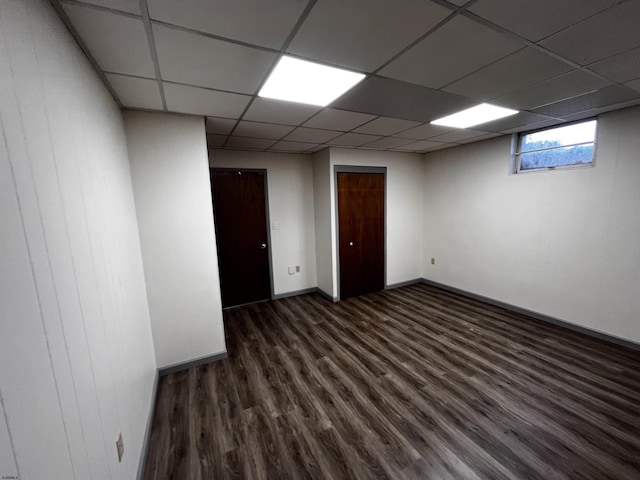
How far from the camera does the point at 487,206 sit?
12.9ft

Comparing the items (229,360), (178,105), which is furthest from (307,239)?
(178,105)

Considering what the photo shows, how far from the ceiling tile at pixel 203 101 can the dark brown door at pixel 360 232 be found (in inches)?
84.1

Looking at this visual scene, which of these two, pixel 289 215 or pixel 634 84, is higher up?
pixel 634 84

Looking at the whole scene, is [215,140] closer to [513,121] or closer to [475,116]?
[475,116]

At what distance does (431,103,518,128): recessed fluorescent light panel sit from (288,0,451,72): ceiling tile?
1470 mm

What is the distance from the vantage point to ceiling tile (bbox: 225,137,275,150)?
329cm

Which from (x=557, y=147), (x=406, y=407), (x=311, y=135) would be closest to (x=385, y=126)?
(x=311, y=135)

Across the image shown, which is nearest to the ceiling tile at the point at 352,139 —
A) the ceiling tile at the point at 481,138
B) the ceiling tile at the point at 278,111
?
the ceiling tile at the point at 278,111

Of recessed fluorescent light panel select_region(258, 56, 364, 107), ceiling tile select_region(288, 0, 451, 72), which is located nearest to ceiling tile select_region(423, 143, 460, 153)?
recessed fluorescent light panel select_region(258, 56, 364, 107)

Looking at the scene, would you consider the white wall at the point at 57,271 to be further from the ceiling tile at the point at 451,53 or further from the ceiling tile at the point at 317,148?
the ceiling tile at the point at 317,148

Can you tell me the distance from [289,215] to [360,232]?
4.05 ft

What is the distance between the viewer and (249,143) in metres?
3.51

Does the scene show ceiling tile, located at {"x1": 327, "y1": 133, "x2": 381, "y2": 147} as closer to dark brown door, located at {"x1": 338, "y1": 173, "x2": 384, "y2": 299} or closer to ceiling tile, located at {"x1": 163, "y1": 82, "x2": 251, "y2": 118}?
dark brown door, located at {"x1": 338, "y1": 173, "x2": 384, "y2": 299}

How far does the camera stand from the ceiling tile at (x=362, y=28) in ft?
3.76
